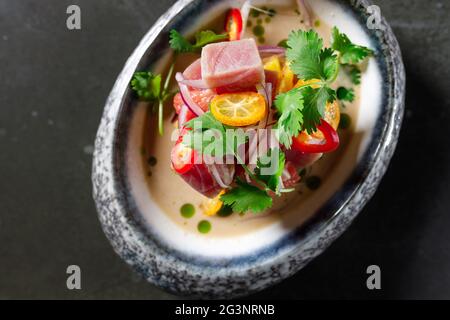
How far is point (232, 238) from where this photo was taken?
2.23 m

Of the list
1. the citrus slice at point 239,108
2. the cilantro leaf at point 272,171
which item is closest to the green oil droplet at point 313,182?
the cilantro leaf at point 272,171

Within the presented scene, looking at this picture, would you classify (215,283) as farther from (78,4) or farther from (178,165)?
(78,4)

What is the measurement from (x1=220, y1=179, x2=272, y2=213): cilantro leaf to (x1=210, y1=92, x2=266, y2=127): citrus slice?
211 mm

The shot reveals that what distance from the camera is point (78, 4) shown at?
8.18ft

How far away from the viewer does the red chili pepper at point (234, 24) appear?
220 centimetres

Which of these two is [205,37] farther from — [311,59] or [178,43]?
[311,59]

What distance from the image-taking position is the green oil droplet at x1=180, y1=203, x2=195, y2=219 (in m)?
2.25

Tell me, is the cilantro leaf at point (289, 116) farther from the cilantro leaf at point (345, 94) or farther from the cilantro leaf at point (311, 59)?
the cilantro leaf at point (345, 94)

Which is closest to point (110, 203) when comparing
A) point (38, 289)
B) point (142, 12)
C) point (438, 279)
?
point (38, 289)

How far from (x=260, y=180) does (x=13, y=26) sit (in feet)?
4.37

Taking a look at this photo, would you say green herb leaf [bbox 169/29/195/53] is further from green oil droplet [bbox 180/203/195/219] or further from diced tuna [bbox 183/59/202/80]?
green oil droplet [bbox 180/203/195/219]

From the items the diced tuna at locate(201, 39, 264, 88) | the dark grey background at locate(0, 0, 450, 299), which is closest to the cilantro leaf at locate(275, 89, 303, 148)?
the diced tuna at locate(201, 39, 264, 88)

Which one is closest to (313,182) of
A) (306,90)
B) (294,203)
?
(294,203)

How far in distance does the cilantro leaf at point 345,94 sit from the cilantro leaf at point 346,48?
135 millimetres
